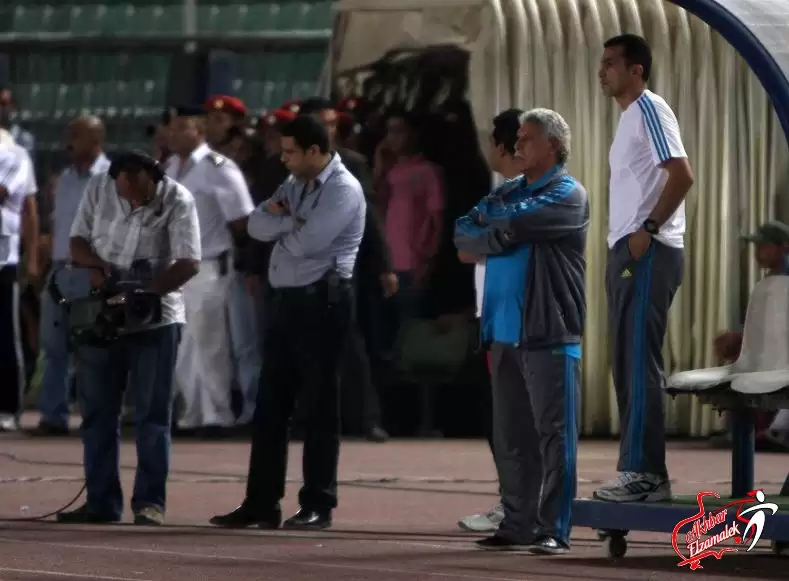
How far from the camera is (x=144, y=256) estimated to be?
430 inches

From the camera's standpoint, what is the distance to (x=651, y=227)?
9.05 meters

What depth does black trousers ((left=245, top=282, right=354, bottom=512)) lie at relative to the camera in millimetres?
10688

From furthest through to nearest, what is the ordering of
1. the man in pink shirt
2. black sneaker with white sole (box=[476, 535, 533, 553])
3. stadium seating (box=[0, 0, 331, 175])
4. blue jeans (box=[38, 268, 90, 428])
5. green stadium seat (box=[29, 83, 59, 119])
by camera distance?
stadium seating (box=[0, 0, 331, 175]), green stadium seat (box=[29, 83, 59, 119]), blue jeans (box=[38, 268, 90, 428]), the man in pink shirt, black sneaker with white sole (box=[476, 535, 533, 553])

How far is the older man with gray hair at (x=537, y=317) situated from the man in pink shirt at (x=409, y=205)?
6.06m

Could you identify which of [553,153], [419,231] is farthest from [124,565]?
[419,231]

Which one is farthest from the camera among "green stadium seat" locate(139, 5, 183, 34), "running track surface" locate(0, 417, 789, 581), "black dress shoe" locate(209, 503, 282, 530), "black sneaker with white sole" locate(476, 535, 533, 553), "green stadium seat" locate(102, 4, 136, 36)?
"green stadium seat" locate(102, 4, 136, 36)

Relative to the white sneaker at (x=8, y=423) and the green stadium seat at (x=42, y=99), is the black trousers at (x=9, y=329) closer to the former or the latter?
the white sneaker at (x=8, y=423)

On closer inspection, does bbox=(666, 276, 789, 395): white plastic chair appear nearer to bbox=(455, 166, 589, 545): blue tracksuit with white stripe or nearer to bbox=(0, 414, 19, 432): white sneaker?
bbox=(455, 166, 589, 545): blue tracksuit with white stripe

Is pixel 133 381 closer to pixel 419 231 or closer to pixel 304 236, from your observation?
pixel 304 236

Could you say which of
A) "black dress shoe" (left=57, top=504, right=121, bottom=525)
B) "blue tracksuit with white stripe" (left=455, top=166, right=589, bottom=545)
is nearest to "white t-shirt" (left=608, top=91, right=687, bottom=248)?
"blue tracksuit with white stripe" (left=455, top=166, right=589, bottom=545)

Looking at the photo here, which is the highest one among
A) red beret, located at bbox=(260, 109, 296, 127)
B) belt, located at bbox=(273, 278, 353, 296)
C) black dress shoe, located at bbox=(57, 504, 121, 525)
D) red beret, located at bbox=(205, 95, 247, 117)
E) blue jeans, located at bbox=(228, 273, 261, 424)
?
red beret, located at bbox=(205, 95, 247, 117)

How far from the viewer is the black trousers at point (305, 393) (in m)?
10.7

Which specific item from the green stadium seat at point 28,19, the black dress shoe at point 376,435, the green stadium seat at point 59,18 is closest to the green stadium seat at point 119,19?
the green stadium seat at point 59,18

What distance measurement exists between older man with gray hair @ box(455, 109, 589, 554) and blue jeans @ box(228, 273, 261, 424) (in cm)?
610
